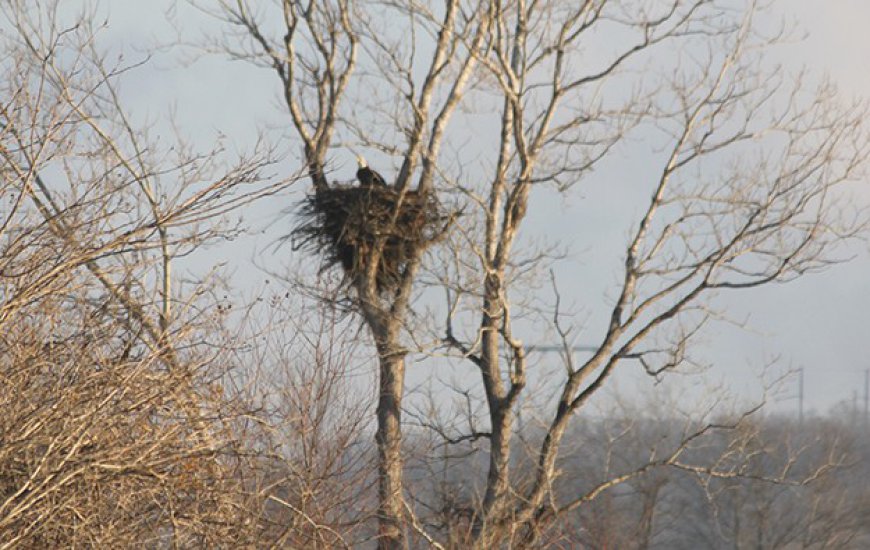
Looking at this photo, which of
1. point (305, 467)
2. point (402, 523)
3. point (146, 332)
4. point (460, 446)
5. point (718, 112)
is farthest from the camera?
point (460, 446)

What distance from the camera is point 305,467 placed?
9.97m

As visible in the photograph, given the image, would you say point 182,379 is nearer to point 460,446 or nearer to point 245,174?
point 245,174

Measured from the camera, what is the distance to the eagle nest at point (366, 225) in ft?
37.7

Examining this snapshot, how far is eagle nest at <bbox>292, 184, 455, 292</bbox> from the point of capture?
11492 mm

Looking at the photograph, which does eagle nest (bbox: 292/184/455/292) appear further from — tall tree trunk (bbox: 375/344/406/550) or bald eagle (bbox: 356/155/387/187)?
tall tree trunk (bbox: 375/344/406/550)

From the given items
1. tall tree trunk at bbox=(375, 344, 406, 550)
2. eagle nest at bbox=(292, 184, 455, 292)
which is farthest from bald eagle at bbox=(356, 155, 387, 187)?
tall tree trunk at bbox=(375, 344, 406, 550)

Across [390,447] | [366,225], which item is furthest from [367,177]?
[390,447]

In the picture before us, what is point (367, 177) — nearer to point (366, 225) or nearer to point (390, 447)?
point (366, 225)

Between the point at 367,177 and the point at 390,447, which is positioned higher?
the point at 367,177

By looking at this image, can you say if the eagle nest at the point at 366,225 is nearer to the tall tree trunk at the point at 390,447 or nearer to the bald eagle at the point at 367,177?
the bald eagle at the point at 367,177

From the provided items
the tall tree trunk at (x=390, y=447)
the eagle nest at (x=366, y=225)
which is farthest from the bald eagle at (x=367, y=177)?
the tall tree trunk at (x=390, y=447)

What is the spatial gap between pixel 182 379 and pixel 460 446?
27.5 feet

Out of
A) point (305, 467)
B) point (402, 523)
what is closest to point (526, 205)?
point (402, 523)

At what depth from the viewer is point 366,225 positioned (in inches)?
453
